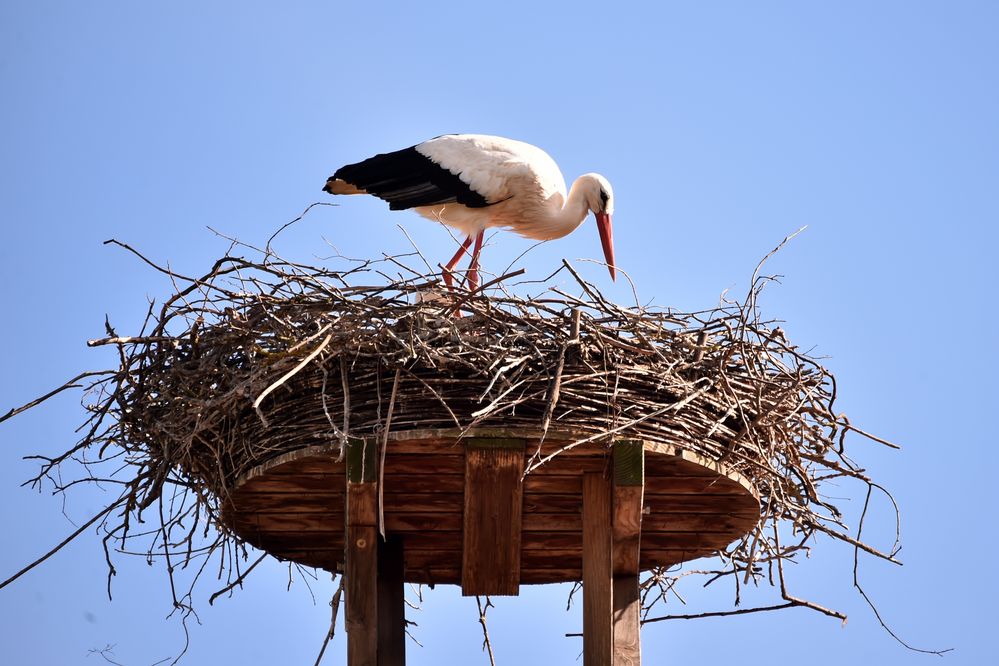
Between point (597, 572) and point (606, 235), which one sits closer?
point (597, 572)

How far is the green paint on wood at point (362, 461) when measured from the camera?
14.1 ft

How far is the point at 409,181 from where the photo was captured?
7.16 metres

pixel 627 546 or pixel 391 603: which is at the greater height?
pixel 627 546

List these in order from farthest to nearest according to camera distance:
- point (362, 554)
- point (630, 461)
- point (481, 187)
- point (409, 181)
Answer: point (409, 181), point (481, 187), point (362, 554), point (630, 461)

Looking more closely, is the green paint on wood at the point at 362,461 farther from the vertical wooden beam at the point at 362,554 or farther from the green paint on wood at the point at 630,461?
the green paint on wood at the point at 630,461

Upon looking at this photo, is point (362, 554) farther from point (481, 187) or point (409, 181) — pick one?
point (409, 181)

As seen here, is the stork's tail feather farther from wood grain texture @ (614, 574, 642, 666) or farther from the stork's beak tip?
wood grain texture @ (614, 574, 642, 666)

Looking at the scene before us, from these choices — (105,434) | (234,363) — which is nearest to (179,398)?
(234,363)

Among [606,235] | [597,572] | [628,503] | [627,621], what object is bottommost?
[627,621]

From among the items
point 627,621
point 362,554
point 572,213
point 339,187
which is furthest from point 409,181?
point 627,621

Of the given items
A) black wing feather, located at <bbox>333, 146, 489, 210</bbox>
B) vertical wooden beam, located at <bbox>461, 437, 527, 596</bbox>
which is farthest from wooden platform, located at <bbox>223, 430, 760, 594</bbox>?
black wing feather, located at <bbox>333, 146, 489, 210</bbox>

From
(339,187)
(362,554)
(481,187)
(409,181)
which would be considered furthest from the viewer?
(339,187)

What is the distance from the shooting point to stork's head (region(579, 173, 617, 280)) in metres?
7.14

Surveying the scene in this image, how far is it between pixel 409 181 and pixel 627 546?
302cm
